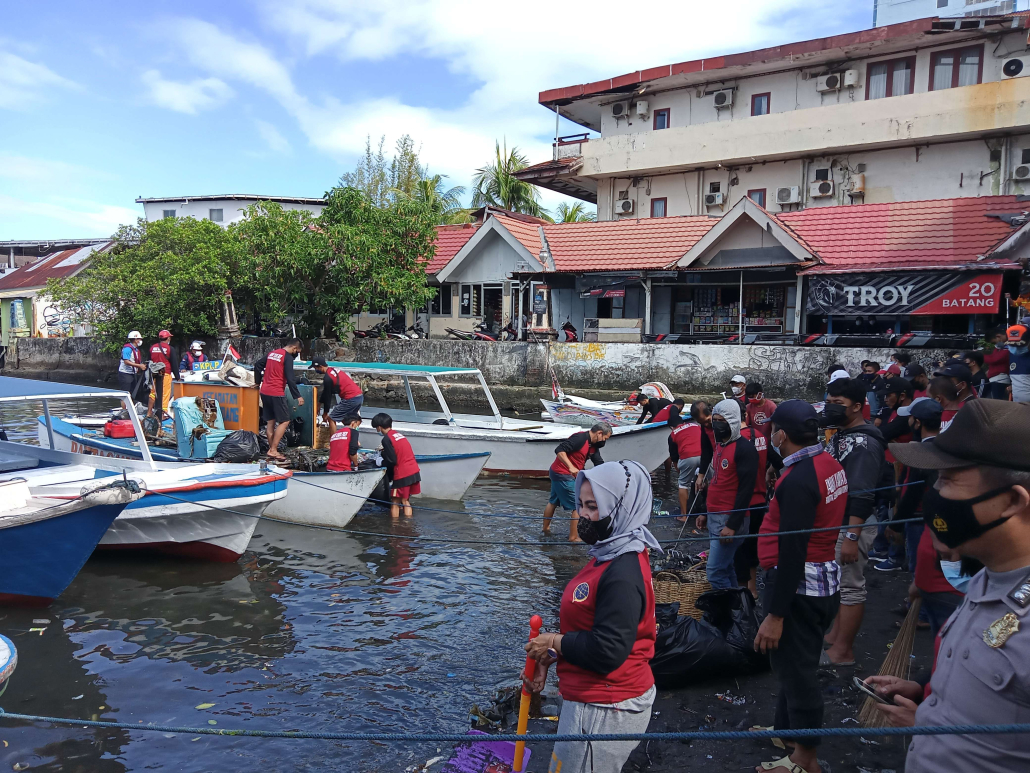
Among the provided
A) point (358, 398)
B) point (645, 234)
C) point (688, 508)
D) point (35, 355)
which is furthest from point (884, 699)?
point (35, 355)

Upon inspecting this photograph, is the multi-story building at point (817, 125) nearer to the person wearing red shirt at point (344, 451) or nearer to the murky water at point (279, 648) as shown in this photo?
the person wearing red shirt at point (344, 451)

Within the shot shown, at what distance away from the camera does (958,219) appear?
65.1 feet

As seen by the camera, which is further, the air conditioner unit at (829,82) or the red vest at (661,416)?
the air conditioner unit at (829,82)

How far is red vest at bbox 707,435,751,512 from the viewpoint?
5.95 meters

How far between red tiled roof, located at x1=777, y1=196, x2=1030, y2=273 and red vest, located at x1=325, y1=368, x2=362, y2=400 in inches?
556

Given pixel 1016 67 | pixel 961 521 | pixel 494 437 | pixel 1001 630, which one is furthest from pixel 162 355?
pixel 1016 67

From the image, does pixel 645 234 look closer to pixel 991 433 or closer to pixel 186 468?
pixel 186 468

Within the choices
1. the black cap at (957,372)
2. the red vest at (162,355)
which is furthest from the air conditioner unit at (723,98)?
the black cap at (957,372)

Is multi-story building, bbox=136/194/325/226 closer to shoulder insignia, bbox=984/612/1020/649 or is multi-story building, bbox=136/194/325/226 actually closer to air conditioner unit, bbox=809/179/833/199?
air conditioner unit, bbox=809/179/833/199

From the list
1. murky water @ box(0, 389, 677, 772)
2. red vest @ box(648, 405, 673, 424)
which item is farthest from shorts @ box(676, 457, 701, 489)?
red vest @ box(648, 405, 673, 424)

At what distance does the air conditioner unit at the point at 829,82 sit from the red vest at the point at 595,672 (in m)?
27.6

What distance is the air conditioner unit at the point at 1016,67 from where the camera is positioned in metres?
23.0

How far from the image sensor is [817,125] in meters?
25.7

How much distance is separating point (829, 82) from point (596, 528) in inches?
1094
